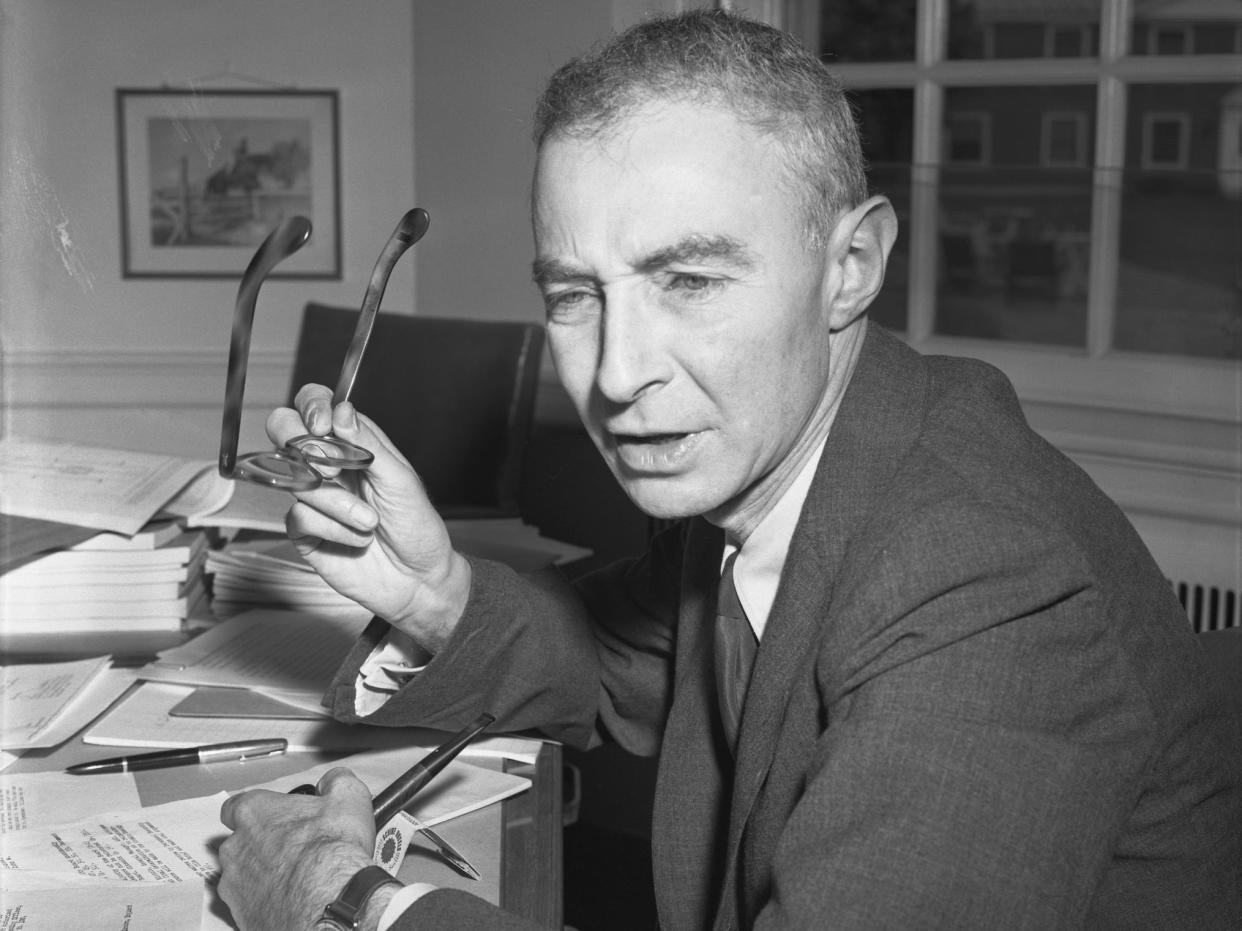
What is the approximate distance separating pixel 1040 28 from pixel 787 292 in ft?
6.80

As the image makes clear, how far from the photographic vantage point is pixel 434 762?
1.15m

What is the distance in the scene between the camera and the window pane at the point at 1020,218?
109 inches

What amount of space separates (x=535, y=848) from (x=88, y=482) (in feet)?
2.95

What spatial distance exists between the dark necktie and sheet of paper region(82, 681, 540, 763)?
0.68 ft

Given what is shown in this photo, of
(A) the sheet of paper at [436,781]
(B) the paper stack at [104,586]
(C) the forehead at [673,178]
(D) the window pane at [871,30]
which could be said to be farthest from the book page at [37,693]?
(D) the window pane at [871,30]

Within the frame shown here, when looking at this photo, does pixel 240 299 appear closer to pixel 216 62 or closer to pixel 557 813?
pixel 557 813

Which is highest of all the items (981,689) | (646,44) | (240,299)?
(646,44)

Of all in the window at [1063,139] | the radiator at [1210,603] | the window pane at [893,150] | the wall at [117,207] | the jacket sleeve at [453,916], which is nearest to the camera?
the jacket sleeve at [453,916]

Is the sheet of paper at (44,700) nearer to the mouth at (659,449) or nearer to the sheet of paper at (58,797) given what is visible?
the sheet of paper at (58,797)

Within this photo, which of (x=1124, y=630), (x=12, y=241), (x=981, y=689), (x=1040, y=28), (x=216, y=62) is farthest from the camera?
(x=216, y=62)

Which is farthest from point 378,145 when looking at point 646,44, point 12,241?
point 646,44

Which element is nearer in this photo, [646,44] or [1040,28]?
[646,44]

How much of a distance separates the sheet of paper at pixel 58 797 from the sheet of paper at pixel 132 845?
0.09 ft

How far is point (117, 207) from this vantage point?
340 cm
